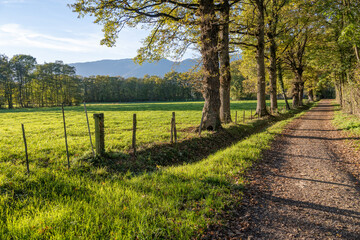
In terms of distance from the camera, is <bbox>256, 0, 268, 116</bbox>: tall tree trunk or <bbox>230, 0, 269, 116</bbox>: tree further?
<bbox>256, 0, 268, 116</bbox>: tall tree trunk

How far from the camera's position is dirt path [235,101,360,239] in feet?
11.7

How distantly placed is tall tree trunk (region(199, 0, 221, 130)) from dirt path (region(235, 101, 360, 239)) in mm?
4747

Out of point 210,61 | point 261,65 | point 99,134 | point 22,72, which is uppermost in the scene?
point 22,72

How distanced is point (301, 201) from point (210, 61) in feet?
29.9

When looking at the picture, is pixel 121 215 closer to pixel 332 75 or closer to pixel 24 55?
pixel 332 75

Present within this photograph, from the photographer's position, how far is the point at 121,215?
147 inches

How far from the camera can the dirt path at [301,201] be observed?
141 inches

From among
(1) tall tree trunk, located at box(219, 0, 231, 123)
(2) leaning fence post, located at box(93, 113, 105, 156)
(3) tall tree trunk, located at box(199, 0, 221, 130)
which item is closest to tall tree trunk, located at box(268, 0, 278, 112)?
(1) tall tree trunk, located at box(219, 0, 231, 123)

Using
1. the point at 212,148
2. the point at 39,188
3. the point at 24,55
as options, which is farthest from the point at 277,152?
the point at 24,55

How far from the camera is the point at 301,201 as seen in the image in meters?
4.66

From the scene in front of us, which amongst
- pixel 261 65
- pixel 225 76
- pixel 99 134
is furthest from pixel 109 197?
pixel 261 65

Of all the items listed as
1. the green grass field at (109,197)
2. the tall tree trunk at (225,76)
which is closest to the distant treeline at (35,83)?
the tall tree trunk at (225,76)

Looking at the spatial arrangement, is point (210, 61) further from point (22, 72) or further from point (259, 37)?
point (22, 72)

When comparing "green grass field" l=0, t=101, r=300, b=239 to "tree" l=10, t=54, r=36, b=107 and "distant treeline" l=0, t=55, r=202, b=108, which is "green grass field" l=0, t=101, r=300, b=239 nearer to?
"distant treeline" l=0, t=55, r=202, b=108
